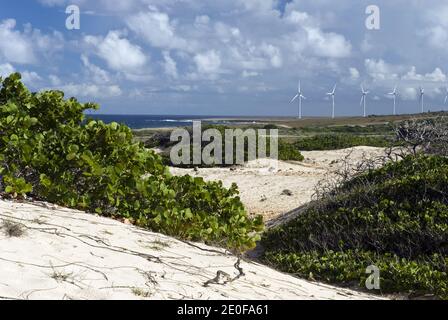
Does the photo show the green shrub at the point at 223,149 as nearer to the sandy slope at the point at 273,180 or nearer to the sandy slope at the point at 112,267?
the sandy slope at the point at 273,180

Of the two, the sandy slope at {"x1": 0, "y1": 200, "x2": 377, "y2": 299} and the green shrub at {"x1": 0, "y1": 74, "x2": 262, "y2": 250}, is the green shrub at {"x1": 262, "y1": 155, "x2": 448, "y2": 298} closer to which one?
the sandy slope at {"x1": 0, "y1": 200, "x2": 377, "y2": 299}

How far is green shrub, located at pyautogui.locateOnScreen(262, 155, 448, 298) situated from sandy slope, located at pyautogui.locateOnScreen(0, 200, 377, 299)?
798 millimetres

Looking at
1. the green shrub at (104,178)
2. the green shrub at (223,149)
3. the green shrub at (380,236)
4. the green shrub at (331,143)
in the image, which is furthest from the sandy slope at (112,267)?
the green shrub at (331,143)

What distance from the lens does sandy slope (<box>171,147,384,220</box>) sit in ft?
40.9

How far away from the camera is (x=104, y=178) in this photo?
21.8ft

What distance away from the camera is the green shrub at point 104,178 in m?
6.46

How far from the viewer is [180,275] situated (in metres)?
4.43

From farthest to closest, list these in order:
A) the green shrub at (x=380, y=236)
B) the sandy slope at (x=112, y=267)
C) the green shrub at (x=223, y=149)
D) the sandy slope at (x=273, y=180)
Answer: the green shrub at (x=223, y=149) → the sandy slope at (x=273, y=180) → the green shrub at (x=380, y=236) → the sandy slope at (x=112, y=267)

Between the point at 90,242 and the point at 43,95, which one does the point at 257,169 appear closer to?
the point at 43,95

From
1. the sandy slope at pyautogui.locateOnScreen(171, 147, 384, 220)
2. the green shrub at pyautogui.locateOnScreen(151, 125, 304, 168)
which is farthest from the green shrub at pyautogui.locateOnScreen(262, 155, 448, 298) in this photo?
the green shrub at pyautogui.locateOnScreen(151, 125, 304, 168)

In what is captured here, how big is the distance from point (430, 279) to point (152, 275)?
2.86 m

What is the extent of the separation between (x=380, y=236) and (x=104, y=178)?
3.53 m

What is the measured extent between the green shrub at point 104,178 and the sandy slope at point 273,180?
14.2 ft
